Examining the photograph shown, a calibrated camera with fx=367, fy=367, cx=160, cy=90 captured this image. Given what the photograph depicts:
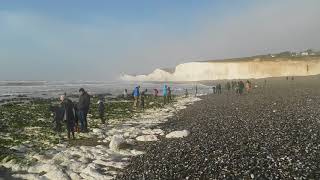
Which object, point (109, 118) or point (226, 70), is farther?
point (226, 70)

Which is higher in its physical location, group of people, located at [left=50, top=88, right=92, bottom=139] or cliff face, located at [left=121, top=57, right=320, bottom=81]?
cliff face, located at [left=121, top=57, right=320, bottom=81]

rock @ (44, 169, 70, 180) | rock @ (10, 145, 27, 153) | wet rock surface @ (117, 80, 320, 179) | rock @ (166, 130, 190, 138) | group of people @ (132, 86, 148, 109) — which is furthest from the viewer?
group of people @ (132, 86, 148, 109)

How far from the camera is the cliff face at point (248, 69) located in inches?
4503

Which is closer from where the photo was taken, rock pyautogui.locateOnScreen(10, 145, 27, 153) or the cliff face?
rock pyautogui.locateOnScreen(10, 145, 27, 153)

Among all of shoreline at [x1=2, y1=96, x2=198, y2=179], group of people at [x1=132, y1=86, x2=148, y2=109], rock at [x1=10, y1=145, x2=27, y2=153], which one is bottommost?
shoreline at [x1=2, y1=96, x2=198, y2=179]

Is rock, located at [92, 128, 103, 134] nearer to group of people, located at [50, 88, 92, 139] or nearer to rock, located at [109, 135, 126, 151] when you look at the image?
group of people, located at [50, 88, 92, 139]

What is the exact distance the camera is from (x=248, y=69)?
128 meters

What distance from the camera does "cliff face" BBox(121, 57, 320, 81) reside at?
11438 centimetres

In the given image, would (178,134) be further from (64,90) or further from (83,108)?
(64,90)

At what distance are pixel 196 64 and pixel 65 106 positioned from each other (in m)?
138

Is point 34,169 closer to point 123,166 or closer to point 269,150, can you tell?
point 123,166

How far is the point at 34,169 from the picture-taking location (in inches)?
530

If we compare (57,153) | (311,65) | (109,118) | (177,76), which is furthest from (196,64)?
(57,153)

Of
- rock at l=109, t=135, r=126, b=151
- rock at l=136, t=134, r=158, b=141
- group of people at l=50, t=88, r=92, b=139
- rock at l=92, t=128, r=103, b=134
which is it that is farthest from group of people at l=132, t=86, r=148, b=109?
rock at l=109, t=135, r=126, b=151
